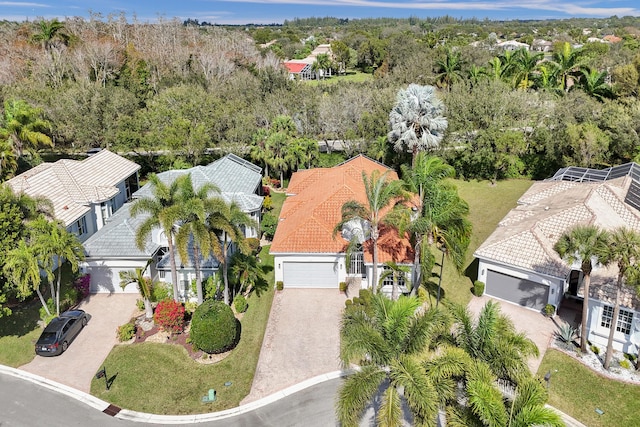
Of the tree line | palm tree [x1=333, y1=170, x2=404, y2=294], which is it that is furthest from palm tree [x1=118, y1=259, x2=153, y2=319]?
the tree line

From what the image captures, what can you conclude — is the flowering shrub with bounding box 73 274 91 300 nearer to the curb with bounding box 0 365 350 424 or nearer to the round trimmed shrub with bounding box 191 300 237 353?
the curb with bounding box 0 365 350 424

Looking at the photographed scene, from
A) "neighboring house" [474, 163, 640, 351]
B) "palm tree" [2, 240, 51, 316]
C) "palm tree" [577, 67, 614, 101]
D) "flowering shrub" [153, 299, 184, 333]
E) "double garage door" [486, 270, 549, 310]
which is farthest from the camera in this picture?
"palm tree" [577, 67, 614, 101]

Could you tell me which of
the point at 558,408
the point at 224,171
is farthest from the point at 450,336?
the point at 224,171

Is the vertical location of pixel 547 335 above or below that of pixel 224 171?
below

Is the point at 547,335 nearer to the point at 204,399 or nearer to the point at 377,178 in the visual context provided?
the point at 377,178

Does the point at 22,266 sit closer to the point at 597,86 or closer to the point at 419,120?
the point at 419,120

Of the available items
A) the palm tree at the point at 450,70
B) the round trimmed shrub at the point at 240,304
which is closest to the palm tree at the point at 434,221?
the round trimmed shrub at the point at 240,304

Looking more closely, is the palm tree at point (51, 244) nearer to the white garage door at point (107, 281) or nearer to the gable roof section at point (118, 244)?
the gable roof section at point (118, 244)
